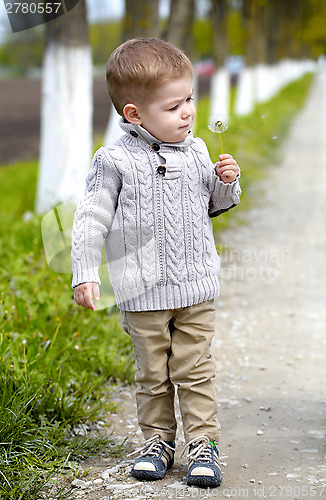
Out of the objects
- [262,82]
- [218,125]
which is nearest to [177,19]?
[218,125]

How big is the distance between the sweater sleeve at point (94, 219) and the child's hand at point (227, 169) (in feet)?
1.19

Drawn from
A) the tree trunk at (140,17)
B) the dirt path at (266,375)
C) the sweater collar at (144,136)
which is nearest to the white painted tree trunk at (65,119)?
the tree trunk at (140,17)

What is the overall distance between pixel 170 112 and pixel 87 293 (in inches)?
27.1

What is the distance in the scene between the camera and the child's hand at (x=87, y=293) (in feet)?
8.68

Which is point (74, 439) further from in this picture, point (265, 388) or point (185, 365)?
point (265, 388)

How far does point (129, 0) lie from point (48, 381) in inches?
205

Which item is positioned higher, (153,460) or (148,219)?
(148,219)

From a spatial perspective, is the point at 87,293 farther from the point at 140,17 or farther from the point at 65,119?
the point at 140,17

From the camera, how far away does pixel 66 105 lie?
721 centimetres

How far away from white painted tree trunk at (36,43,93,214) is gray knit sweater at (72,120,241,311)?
168 inches

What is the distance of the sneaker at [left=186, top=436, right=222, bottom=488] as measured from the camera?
277cm

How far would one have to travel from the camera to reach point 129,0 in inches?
292

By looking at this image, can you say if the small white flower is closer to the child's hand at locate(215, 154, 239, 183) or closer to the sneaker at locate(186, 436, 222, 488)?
the child's hand at locate(215, 154, 239, 183)

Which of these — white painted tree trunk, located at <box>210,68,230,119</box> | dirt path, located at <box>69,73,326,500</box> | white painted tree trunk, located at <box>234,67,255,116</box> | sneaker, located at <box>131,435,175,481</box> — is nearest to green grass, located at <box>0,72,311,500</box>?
dirt path, located at <box>69,73,326,500</box>
